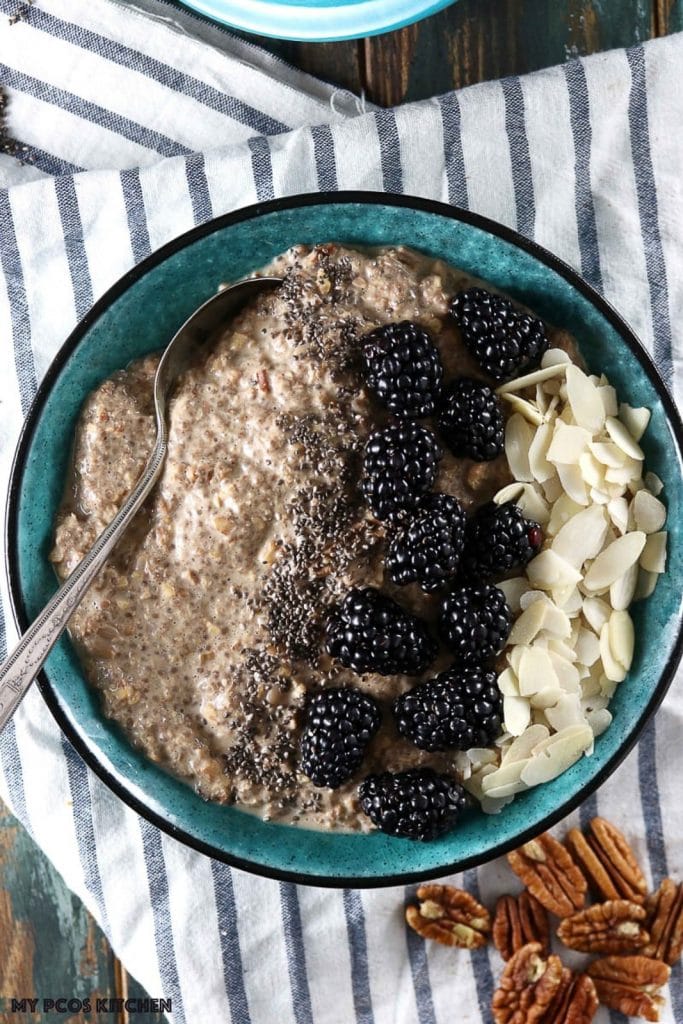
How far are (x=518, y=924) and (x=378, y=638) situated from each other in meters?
0.77

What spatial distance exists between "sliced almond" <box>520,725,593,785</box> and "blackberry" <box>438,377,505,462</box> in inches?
17.8

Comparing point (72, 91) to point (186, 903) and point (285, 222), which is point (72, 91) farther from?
point (186, 903)

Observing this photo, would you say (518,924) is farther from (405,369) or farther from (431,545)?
(405,369)

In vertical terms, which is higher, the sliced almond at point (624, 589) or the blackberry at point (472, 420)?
the blackberry at point (472, 420)

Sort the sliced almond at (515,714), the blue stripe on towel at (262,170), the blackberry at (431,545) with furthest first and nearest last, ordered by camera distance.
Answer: the blue stripe on towel at (262,170) → the sliced almond at (515,714) → the blackberry at (431,545)

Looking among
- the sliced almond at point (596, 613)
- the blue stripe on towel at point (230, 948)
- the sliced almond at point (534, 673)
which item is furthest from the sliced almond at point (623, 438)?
the blue stripe on towel at point (230, 948)

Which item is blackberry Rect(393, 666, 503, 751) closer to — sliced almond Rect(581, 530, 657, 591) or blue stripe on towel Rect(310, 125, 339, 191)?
sliced almond Rect(581, 530, 657, 591)

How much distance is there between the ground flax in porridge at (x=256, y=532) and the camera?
1.65 meters

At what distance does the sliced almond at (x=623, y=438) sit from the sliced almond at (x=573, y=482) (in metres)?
0.08

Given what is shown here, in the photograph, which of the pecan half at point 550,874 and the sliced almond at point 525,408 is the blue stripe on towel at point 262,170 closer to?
the sliced almond at point 525,408

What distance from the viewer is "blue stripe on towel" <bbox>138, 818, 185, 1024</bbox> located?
1.94 meters

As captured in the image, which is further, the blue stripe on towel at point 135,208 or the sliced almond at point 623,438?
the blue stripe on towel at point 135,208

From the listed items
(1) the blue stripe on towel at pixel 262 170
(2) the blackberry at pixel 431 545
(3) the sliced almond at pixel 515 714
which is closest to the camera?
(2) the blackberry at pixel 431 545

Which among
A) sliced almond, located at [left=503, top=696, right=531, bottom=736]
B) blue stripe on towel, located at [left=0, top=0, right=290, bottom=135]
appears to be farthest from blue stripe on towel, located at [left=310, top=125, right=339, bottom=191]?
sliced almond, located at [left=503, top=696, right=531, bottom=736]
